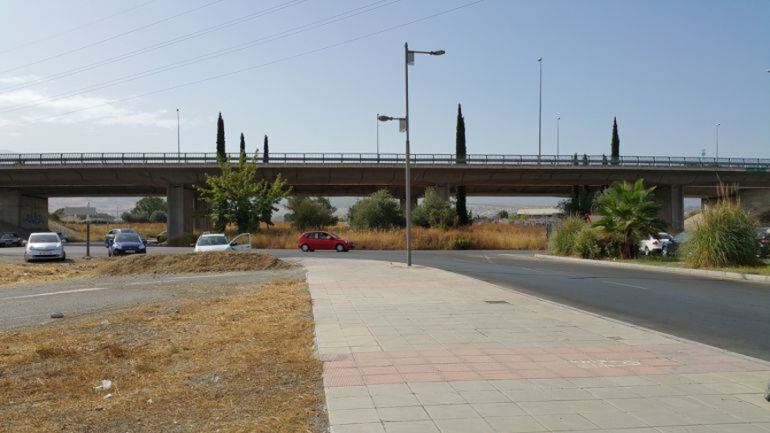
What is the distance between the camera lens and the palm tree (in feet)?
90.0

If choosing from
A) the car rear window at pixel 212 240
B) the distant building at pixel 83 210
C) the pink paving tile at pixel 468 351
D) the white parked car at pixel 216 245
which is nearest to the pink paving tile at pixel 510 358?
the pink paving tile at pixel 468 351

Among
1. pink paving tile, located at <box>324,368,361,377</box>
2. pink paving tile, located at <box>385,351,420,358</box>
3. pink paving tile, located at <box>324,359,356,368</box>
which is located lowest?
pink paving tile, located at <box>385,351,420,358</box>

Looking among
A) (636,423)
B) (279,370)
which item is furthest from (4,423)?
(636,423)

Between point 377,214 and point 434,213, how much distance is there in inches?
187

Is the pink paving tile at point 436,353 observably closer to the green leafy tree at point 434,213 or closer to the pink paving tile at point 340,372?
the pink paving tile at point 340,372

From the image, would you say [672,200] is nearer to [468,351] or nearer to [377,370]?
[468,351]

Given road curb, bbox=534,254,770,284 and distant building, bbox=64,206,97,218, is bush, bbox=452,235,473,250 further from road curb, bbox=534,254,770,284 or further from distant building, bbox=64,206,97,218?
distant building, bbox=64,206,97,218

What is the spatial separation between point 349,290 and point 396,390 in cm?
Result: 943

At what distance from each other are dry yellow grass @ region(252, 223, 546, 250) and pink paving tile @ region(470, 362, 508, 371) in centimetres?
3872

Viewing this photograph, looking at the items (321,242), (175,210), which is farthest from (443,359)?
(175,210)

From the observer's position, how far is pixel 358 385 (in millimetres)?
6199

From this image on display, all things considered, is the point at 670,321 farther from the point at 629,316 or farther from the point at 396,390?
the point at 396,390

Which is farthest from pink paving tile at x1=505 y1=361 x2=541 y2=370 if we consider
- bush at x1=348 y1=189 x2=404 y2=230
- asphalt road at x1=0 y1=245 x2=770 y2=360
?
bush at x1=348 y1=189 x2=404 y2=230

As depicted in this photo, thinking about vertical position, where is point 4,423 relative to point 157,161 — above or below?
below
